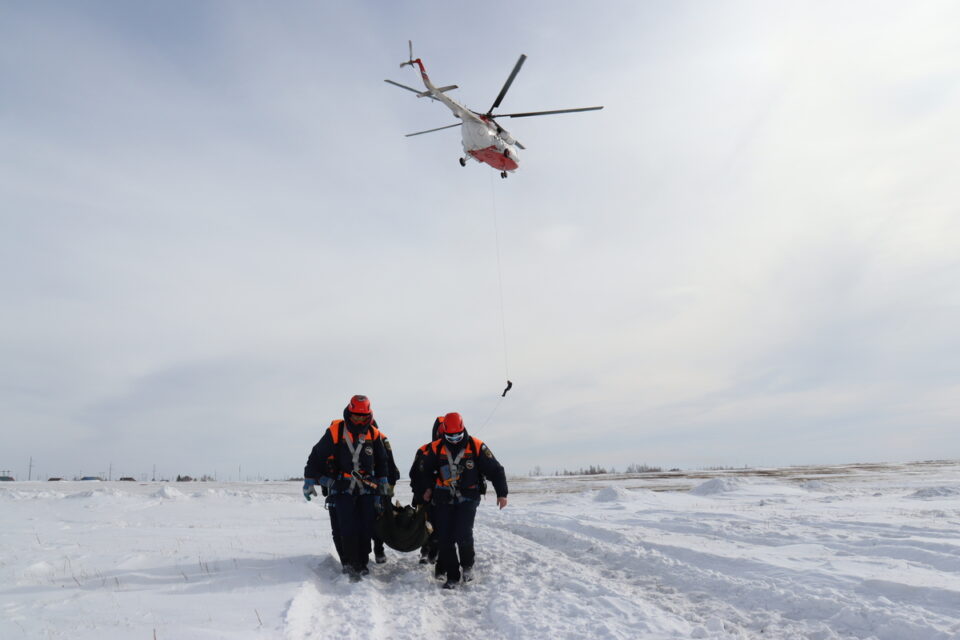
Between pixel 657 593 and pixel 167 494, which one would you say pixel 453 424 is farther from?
pixel 167 494

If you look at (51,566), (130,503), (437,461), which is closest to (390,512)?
(437,461)

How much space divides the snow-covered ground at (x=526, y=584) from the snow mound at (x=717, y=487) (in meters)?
11.0

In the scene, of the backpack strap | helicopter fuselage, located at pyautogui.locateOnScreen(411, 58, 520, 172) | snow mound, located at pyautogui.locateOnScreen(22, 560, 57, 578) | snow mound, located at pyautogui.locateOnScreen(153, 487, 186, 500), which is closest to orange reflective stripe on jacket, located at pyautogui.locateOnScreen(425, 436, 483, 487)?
the backpack strap

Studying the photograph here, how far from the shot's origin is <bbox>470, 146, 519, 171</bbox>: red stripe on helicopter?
21.2m

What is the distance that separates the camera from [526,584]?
7.19 m

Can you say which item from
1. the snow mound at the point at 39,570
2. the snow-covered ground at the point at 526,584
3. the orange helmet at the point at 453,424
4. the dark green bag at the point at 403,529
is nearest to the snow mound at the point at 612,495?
the snow-covered ground at the point at 526,584

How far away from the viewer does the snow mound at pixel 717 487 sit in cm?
2288

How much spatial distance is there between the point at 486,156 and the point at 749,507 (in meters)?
14.1

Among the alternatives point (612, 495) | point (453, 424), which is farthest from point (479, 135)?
point (453, 424)

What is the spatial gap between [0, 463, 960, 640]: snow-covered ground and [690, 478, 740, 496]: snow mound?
1099 centimetres

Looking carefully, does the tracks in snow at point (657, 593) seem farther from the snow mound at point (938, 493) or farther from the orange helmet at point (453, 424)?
the snow mound at point (938, 493)

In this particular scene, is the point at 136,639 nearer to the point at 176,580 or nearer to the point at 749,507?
the point at 176,580

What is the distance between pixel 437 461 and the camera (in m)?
7.97

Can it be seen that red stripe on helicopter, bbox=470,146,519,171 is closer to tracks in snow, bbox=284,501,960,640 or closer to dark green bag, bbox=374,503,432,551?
tracks in snow, bbox=284,501,960,640
